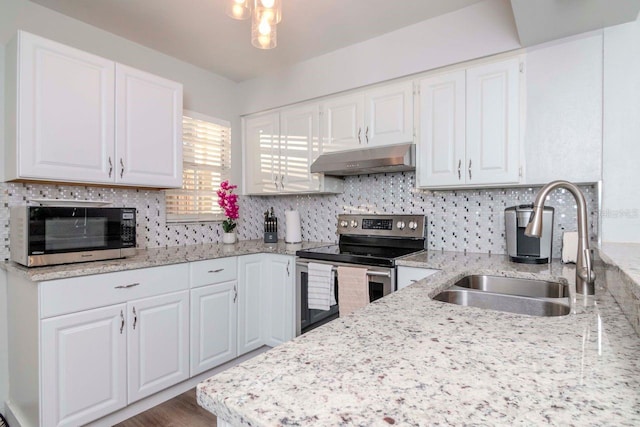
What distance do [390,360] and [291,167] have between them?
258cm

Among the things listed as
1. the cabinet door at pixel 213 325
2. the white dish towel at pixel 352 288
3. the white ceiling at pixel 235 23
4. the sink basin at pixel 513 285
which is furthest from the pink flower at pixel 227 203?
the sink basin at pixel 513 285

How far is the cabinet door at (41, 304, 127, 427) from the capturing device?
1.71 m

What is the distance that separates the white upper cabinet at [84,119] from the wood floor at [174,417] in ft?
4.76

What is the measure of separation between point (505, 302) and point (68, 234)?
221cm

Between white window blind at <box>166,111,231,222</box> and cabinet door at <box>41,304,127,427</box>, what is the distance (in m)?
1.17

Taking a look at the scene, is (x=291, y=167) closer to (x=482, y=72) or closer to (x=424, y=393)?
(x=482, y=72)

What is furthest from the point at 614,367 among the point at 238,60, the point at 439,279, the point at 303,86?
the point at 238,60

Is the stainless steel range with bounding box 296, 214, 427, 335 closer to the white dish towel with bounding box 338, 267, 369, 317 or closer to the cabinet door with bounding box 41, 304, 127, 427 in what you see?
the white dish towel with bounding box 338, 267, 369, 317

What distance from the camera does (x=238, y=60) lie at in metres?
2.98

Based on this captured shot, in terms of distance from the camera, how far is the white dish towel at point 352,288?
2.25 m

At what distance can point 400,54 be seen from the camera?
2.51 meters

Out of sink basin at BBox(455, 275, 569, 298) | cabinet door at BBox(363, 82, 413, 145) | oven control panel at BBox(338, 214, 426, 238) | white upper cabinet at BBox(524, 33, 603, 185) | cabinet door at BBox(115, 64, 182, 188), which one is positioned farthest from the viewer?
oven control panel at BBox(338, 214, 426, 238)

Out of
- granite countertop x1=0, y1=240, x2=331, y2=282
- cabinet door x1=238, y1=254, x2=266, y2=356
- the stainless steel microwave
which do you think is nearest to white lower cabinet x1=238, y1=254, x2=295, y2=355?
cabinet door x1=238, y1=254, x2=266, y2=356

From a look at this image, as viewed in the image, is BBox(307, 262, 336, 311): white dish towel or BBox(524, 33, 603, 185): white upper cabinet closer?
BBox(524, 33, 603, 185): white upper cabinet
